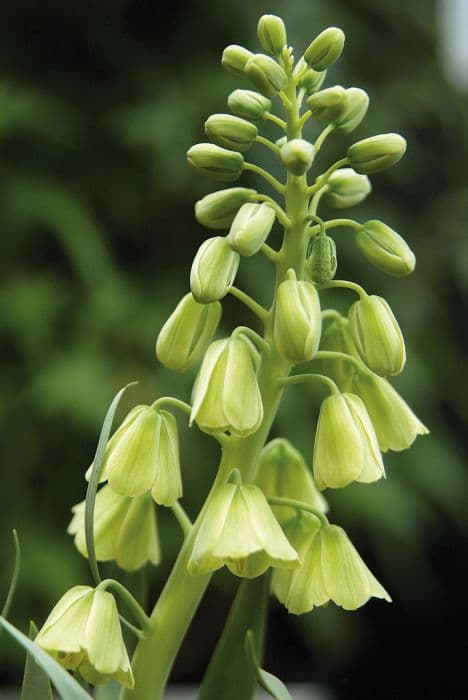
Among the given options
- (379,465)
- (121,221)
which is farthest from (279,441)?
(121,221)

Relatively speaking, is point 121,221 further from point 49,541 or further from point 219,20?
point 49,541

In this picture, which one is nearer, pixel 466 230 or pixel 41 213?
pixel 41 213

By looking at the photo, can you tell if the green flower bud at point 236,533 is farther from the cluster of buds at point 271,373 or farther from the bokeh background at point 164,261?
the bokeh background at point 164,261

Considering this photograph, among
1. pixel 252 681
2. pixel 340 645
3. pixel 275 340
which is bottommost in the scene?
pixel 340 645

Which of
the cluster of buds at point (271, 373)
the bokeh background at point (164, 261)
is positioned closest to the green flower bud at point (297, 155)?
the cluster of buds at point (271, 373)

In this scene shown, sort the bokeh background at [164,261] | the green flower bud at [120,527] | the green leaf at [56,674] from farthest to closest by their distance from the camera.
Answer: the bokeh background at [164,261] → the green flower bud at [120,527] → the green leaf at [56,674]

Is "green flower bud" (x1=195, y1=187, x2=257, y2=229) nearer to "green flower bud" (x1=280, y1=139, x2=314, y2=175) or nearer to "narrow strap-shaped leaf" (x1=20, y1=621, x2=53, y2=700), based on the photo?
"green flower bud" (x1=280, y1=139, x2=314, y2=175)
